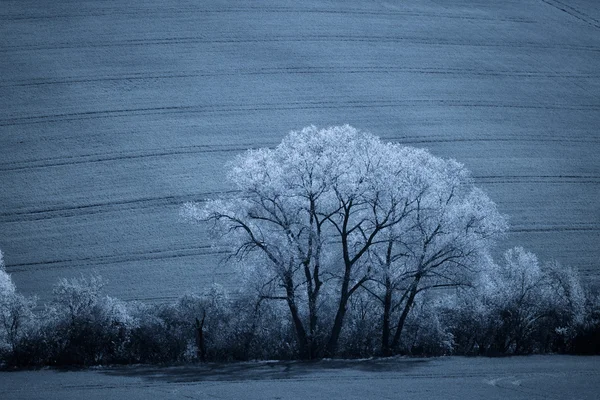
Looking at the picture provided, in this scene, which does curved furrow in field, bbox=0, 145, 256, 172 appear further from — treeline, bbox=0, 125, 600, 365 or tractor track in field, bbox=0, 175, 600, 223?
treeline, bbox=0, 125, 600, 365

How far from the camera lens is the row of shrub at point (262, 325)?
92.7 ft

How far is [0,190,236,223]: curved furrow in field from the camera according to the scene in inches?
1545

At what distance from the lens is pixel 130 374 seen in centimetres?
2569

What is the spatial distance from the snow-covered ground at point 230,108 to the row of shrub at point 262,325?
17.3ft

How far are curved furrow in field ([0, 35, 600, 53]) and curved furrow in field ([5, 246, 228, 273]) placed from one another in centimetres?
2294

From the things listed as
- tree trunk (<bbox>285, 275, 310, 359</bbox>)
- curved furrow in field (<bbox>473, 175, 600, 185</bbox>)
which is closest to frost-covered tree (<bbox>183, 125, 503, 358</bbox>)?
tree trunk (<bbox>285, 275, 310, 359</bbox>)

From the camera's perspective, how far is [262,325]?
2941 centimetres

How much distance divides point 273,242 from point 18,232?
1502 cm

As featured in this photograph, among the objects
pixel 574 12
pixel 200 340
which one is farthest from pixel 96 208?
pixel 574 12

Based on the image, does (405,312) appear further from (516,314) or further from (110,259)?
(110,259)

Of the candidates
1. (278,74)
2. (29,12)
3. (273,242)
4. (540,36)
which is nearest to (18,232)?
(273,242)

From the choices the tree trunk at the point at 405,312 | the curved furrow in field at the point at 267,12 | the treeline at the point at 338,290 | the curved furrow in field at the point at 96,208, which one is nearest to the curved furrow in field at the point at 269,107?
the curved furrow in field at the point at 96,208

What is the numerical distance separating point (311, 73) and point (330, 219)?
1065 inches

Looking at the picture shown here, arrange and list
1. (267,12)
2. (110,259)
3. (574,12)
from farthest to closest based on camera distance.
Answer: (574,12) < (267,12) < (110,259)
